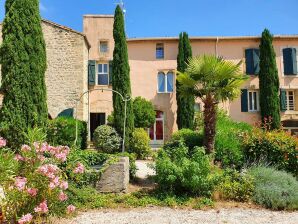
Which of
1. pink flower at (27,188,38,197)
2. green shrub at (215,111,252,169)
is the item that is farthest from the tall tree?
pink flower at (27,188,38,197)

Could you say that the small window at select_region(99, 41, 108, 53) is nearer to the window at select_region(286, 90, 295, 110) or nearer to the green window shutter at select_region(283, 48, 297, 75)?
the green window shutter at select_region(283, 48, 297, 75)

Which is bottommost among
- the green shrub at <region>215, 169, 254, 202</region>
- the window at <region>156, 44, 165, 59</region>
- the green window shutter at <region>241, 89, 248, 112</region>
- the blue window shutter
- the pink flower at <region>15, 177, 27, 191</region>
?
the green shrub at <region>215, 169, 254, 202</region>

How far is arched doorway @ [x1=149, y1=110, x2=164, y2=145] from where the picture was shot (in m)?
23.7

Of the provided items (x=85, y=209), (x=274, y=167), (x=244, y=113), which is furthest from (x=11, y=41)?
(x=244, y=113)

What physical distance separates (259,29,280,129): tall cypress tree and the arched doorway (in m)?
6.85

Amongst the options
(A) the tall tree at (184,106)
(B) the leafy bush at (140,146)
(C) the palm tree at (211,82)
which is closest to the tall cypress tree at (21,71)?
(C) the palm tree at (211,82)

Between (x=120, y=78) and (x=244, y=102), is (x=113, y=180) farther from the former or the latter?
(x=244, y=102)

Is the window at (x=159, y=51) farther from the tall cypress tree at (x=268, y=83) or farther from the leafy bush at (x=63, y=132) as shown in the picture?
the leafy bush at (x=63, y=132)

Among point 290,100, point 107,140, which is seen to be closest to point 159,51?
point 290,100

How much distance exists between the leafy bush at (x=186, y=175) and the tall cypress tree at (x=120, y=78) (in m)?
8.33

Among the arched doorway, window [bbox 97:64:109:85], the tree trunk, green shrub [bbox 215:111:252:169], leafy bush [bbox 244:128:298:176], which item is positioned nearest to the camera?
leafy bush [bbox 244:128:298:176]

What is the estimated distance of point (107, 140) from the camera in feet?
52.4

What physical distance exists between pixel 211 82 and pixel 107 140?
6871mm

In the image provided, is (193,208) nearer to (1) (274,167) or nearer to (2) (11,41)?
(1) (274,167)
